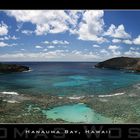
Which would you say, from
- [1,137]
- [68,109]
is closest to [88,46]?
[68,109]

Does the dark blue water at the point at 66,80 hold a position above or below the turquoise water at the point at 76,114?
above

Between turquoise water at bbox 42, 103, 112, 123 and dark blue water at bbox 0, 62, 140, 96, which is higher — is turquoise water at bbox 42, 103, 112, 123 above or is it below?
below

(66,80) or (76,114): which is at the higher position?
(66,80)

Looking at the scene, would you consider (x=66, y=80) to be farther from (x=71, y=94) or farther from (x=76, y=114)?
(x=76, y=114)

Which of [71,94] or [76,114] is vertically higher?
[71,94]

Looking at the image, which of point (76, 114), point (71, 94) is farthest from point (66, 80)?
point (76, 114)
